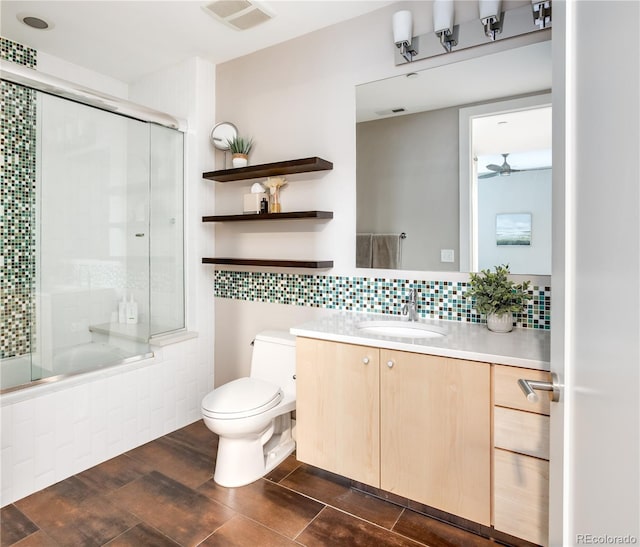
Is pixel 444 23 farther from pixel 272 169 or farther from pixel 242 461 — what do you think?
pixel 242 461

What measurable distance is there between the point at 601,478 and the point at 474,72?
2.07 m

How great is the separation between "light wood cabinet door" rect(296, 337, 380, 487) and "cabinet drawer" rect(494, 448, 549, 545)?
513 millimetres

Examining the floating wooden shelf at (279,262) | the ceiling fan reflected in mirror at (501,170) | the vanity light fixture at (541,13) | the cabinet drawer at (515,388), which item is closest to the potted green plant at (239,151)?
the floating wooden shelf at (279,262)

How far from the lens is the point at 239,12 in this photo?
7.70 ft

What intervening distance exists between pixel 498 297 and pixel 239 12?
2.11 metres

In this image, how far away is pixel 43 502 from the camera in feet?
6.42

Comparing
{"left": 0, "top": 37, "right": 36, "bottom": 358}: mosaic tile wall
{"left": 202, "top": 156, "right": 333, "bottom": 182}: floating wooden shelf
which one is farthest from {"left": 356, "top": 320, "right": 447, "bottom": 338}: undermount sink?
{"left": 0, "top": 37, "right": 36, "bottom": 358}: mosaic tile wall

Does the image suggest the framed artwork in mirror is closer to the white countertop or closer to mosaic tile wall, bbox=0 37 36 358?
the white countertop

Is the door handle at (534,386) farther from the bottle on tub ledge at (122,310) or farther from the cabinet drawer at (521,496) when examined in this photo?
the bottle on tub ledge at (122,310)

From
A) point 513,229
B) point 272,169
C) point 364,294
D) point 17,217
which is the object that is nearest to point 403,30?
point 272,169

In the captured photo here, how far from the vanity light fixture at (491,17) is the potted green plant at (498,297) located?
1152 mm

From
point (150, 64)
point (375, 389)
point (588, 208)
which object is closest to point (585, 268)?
point (588, 208)

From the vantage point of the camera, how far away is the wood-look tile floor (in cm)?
172

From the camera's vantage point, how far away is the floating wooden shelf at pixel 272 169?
2.41 metres
